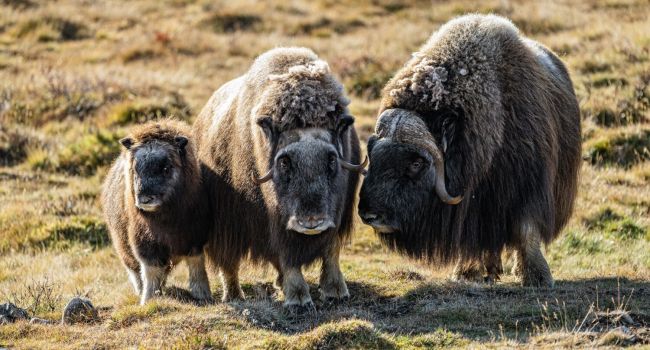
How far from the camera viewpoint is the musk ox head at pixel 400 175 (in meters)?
6.55

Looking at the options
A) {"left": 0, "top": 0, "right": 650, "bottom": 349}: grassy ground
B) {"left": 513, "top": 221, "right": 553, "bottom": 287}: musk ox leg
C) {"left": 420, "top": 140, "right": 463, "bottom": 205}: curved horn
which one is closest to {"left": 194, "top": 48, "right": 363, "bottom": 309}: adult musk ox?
{"left": 0, "top": 0, "right": 650, "bottom": 349}: grassy ground

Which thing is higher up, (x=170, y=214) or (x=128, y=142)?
(x=128, y=142)

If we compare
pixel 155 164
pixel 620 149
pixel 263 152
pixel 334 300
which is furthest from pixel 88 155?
pixel 620 149

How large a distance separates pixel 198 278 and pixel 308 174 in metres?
1.65

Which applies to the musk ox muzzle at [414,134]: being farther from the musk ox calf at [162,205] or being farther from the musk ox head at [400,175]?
the musk ox calf at [162,205]

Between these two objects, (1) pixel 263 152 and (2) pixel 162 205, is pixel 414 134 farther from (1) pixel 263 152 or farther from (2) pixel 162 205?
(2) pixel 162 205

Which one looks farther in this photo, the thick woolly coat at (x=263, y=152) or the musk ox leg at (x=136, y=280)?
the musk ox leg at (x=136, y=280)

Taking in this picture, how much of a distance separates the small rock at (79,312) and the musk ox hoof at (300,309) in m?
1.34

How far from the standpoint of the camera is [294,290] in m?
6.74

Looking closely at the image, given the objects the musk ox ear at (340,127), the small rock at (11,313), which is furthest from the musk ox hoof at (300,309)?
the small rock at (11,313)

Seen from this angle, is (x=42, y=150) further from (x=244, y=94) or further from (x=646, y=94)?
(x=646, y=94)

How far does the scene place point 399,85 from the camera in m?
7.02

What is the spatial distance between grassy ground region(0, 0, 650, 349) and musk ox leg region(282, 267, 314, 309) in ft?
0.76

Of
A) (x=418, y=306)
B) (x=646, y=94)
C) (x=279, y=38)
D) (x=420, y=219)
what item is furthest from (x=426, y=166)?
(x=279, y=38)
